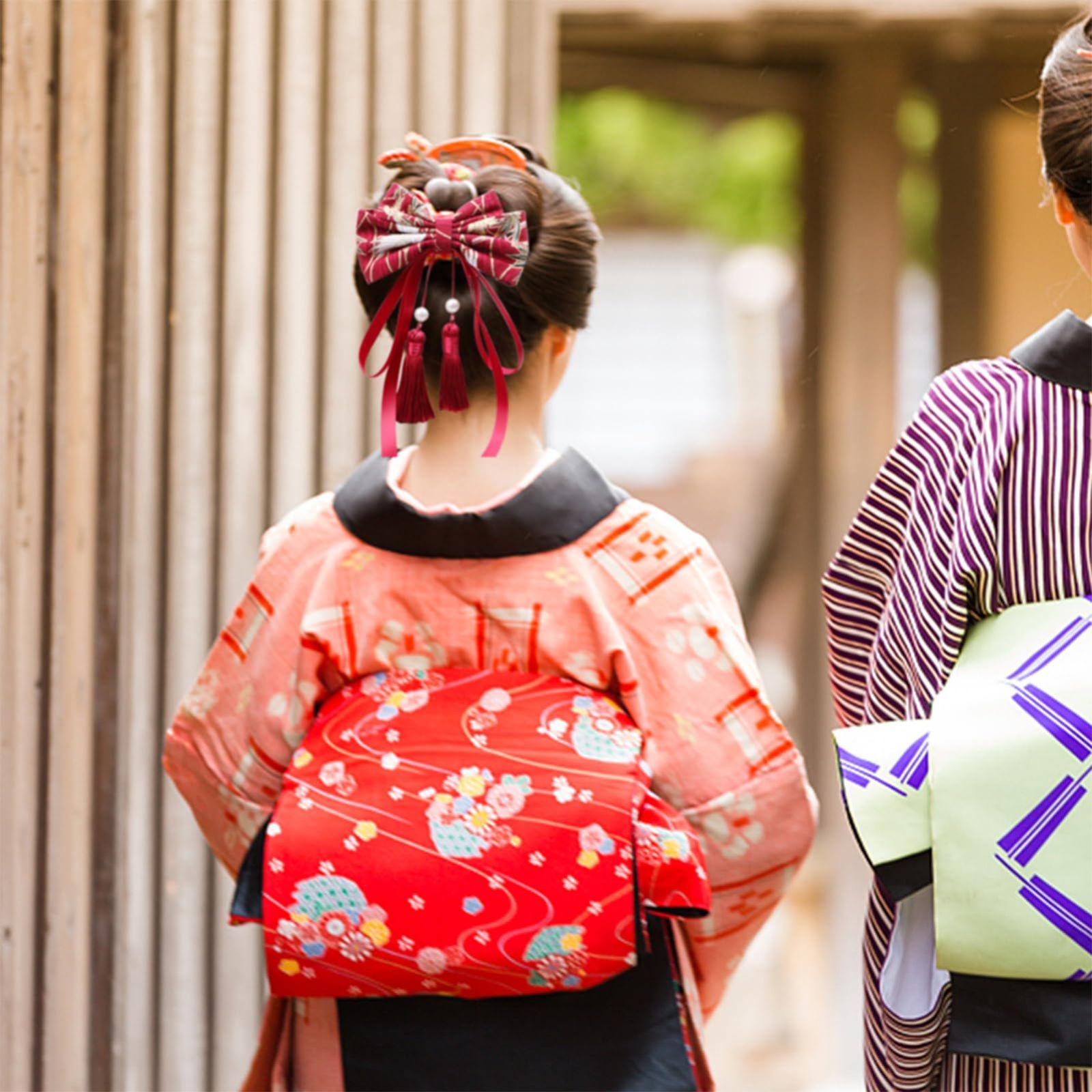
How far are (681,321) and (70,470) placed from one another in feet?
7.88

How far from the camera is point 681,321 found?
425 cm

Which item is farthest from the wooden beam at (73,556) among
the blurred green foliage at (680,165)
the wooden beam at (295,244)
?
the blurred green foliage at (680,165)

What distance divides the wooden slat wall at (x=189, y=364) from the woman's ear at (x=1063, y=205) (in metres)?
1.10

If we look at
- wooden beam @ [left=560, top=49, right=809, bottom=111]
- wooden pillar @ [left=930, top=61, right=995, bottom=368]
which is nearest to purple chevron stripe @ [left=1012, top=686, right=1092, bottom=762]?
wooden pillar @ [left=930, top=61, right=995, bottom=368]

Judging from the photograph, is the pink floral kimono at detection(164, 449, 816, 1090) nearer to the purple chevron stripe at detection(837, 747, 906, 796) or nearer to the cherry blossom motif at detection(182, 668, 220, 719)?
the cherry blossom motif at detection(182, 668, 220, 719)

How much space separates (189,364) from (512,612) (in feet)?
2.99

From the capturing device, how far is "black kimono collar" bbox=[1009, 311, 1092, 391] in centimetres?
140

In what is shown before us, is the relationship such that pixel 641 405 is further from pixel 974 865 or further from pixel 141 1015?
pixel 974 865

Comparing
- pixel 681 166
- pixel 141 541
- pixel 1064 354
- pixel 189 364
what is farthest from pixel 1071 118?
pixel 681 166

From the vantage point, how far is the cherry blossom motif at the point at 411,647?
1.64 metres

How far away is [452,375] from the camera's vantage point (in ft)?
5.18

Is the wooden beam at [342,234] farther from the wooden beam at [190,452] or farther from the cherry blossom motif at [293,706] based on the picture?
the cherry blossom motif at [293,706]

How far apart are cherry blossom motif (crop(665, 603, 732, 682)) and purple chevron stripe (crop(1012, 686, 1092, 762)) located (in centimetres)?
39

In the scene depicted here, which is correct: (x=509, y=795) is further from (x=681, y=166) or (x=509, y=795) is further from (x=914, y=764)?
(x=681, y=166)
